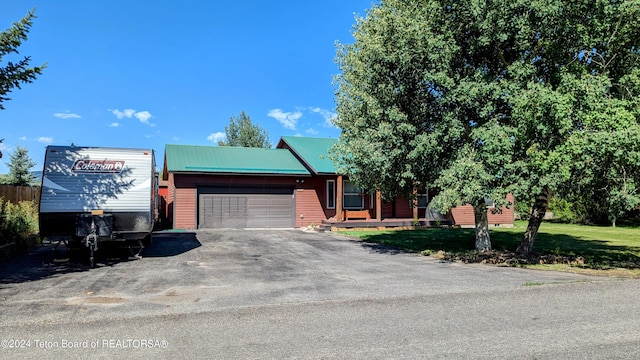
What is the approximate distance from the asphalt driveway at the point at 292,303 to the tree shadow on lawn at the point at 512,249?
1929 millimetres

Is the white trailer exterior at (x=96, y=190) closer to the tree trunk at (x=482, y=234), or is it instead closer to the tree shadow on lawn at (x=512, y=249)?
the tree shadow on lawn at (x=512, y=249)

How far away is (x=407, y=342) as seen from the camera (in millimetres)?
4801

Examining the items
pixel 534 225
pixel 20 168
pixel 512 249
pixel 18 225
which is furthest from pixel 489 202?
pixel 20 168

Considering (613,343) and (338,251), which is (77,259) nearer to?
(338,251)

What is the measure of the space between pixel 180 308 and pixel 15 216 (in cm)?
1025

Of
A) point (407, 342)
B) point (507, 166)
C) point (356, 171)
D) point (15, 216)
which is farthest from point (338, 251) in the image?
point (15, 216)

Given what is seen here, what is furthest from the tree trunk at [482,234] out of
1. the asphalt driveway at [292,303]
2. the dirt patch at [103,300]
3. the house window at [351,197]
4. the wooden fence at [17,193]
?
the wooden fence at [17,193]

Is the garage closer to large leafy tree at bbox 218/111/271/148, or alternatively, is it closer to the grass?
the grass

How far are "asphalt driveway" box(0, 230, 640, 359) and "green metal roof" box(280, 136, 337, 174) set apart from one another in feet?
35.9

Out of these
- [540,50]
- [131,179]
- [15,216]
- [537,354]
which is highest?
[540,50]

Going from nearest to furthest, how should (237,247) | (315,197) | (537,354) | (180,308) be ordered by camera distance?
(537,354), (180,308), (237,247), (315,197)

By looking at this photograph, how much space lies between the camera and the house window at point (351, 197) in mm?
23438

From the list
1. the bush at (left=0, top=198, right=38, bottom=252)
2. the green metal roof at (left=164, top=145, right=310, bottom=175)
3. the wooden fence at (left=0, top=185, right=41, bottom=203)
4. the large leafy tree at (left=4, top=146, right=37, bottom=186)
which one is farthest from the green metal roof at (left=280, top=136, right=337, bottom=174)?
the large leafy tree at (left=4, top=146, right=37, bottom=186)

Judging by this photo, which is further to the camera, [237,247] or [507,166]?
[237,247]
